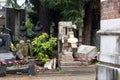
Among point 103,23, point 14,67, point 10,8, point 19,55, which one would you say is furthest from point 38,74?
point 10,8

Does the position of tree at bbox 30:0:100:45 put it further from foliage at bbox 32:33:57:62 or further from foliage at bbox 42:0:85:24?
foliage at bbox 32:33:57:62

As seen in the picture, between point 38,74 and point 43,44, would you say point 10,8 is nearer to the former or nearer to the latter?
point 43,44

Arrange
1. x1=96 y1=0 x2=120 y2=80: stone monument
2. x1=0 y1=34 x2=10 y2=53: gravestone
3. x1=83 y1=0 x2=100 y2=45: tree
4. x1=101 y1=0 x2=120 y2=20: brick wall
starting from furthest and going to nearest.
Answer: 1. x1=83 y1=0 x2=100 y2=45: tree
2. x1=0 y1=34 x2=10 y2=53: gravestone
3. x1=101 y1=0 x2=120 y2=20: brick wall
4. x1=96 y1=0 x2=120 y2=80: stone monument

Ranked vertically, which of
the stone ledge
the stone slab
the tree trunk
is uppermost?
the tree trunk

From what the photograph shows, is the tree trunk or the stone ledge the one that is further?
the tree trunk

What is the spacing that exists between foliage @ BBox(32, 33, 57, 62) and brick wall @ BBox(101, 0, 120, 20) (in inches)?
354

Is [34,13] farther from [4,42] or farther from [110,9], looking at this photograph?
[110,9]

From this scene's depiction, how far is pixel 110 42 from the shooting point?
8.91m

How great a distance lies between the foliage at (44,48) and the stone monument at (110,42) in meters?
9.06

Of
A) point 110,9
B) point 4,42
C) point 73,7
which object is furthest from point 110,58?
point 73,7

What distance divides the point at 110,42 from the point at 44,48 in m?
9.80

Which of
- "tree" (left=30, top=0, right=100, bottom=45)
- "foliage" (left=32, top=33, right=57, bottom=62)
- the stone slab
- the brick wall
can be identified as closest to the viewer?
the brick wall

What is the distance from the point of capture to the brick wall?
888cm

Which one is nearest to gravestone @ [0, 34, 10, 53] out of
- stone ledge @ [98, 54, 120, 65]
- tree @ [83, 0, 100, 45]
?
tree @ [83, 0, 100, 45]
